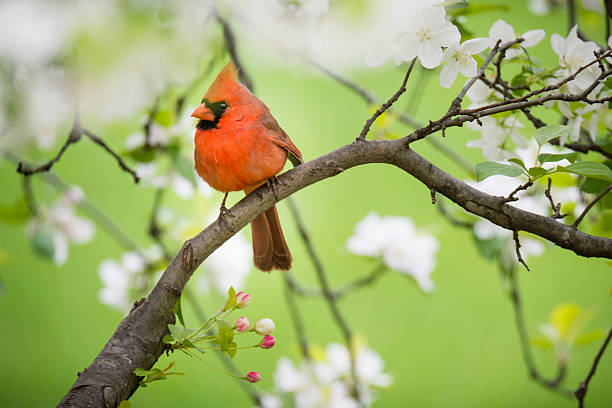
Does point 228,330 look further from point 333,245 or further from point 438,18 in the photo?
point 333,245

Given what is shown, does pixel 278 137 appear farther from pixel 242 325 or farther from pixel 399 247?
pixel 399 247

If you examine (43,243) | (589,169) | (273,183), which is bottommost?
(589,169)

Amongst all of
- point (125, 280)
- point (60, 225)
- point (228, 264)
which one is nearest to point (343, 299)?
point (228, 264)

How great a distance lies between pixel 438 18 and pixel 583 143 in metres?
0.43

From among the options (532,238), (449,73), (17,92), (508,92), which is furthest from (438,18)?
(17,92)

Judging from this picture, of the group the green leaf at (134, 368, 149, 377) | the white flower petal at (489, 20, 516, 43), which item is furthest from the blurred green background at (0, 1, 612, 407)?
the green leaf at (134, 368, 149, 377)

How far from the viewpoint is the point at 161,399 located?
2.71 m

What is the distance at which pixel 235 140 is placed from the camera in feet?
3.45

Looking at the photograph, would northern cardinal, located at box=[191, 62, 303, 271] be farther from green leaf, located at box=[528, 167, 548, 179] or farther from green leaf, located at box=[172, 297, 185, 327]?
green leaf, located at box=[528, 167, 548, 179]

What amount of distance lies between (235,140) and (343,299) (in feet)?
6.31

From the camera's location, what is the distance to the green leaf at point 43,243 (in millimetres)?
1569

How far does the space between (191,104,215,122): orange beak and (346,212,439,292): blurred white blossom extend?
647 millimetres

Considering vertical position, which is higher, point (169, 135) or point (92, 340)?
point (92, 340)

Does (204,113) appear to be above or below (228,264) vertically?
below
